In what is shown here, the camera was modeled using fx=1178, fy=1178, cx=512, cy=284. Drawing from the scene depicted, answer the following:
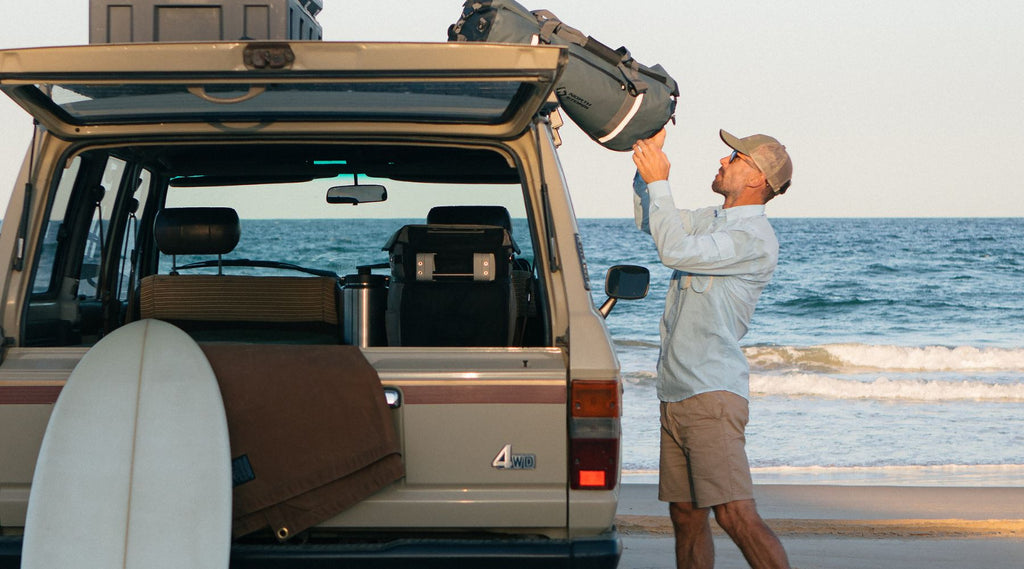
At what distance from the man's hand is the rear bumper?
1417mm

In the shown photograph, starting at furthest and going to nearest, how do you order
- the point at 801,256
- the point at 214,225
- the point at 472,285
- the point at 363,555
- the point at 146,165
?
the point at 801,256 < the point at 146,165 < the point at 214,225 < the point at 472,285 < the point at 363,555

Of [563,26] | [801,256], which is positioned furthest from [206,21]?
[801,256]

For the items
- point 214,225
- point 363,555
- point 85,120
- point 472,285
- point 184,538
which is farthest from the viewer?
point 214,225

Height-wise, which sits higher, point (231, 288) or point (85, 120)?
point (85, 120)

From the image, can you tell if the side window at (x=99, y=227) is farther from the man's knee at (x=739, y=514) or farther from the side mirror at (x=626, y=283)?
the man's knee at (x=739, y=514)

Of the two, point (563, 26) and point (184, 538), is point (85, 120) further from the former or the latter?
point (563, 26)

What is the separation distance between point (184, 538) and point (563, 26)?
231 cm

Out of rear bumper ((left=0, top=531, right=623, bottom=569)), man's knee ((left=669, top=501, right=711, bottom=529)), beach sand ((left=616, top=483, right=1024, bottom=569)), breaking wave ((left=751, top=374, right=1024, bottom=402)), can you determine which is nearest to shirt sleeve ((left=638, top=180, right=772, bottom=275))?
man's knee ((left=669, top=501, right=711, bottom=529))

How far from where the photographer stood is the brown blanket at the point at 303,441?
3.30 m

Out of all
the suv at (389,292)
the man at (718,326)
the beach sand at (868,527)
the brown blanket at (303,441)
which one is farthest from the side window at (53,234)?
the beach sand at (868,527)

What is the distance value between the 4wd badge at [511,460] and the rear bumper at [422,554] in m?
0.21

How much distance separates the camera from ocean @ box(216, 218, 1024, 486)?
9.55 meters

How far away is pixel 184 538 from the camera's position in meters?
2.99

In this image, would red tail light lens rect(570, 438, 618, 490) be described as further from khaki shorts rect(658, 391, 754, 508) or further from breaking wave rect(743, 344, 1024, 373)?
breaking wave rect(743, 344, 1024, 373)
